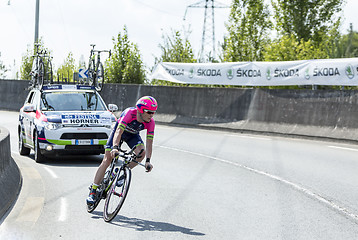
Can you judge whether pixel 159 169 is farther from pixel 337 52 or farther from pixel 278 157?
pixel 337 52

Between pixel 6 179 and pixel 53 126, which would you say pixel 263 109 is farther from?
pixel 6 179

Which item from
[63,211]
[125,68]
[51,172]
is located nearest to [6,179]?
[63,211]

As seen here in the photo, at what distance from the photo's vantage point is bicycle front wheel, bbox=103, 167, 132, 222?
22.8 ft

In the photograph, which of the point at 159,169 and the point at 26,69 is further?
the point at 26,69

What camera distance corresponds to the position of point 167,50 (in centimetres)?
3516

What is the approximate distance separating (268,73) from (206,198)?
46.0ft

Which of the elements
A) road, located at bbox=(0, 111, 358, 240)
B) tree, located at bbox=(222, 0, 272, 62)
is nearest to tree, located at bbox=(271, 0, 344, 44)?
tree, located at bbox=(222, 0, 272, 62)

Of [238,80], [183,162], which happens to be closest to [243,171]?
[183,162]

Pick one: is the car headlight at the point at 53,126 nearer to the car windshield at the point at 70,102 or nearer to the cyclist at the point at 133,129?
the car windshield at the point at 70,102

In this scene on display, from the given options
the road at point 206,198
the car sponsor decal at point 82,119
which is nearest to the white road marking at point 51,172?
the road at point 206,198

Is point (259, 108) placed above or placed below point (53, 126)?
above

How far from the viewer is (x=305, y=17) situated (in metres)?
40.0

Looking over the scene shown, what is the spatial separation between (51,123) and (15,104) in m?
21.4

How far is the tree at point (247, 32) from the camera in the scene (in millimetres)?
34312
